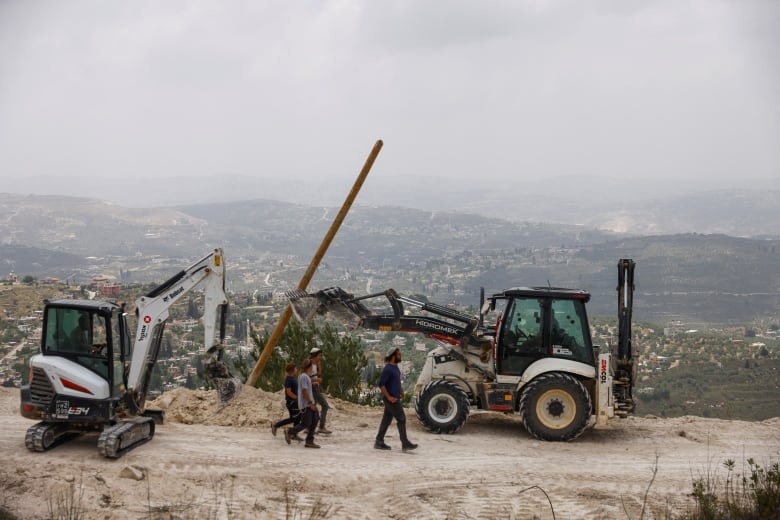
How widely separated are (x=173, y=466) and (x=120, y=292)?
3545cm

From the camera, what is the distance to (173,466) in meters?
11.7

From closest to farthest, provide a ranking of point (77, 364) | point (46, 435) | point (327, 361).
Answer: point (46, 435) < point (77, 364) < point (327, 361)

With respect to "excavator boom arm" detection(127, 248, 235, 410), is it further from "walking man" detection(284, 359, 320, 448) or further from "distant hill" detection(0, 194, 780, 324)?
"distant hill" detection(0, 194, 780, 324)

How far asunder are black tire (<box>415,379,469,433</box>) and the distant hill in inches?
2618

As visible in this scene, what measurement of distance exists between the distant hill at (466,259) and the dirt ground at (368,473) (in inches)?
2615

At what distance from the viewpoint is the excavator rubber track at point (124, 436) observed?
11.7 m

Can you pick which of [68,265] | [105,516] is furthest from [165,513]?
[68,265]

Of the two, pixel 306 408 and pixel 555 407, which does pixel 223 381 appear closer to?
pixel 306 408

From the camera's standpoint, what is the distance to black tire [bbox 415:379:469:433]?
14.1 m

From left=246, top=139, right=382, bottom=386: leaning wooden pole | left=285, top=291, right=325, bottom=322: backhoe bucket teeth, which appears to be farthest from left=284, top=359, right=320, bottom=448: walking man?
left=246, top=139, right=382, bottom=386: leaning wooden pole

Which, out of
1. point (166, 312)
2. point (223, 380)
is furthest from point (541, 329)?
point (166, 312)

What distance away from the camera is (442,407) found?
46.7ft

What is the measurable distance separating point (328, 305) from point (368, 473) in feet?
13.0

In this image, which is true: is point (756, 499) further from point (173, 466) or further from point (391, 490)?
point (173, 466)
